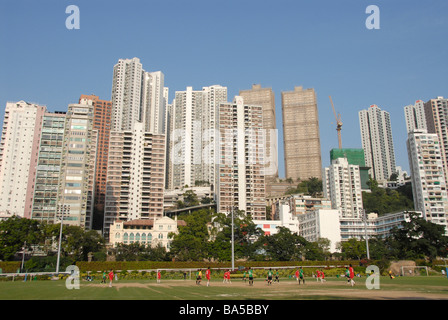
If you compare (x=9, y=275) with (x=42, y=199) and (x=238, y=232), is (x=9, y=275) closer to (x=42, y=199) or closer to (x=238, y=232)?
(x=238, y=232)

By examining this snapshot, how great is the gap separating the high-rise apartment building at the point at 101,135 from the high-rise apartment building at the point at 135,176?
21.6 meters

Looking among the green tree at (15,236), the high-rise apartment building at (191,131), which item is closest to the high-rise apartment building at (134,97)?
the high-rise apartment building at (191,131)

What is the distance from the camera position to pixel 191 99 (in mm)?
191375

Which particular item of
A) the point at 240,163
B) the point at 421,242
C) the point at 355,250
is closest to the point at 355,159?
the point at 240,163

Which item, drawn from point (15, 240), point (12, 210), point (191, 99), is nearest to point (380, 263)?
point (15, 240)

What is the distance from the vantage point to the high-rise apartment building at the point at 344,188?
6038 inches

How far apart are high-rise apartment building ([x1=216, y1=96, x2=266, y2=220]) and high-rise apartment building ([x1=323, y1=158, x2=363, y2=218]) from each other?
3766 centimetres

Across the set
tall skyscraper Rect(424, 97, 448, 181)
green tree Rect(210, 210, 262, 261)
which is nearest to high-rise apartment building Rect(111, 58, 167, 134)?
green tree Rect(210, 210, 262, 261)

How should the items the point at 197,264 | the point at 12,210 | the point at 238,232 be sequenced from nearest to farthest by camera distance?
the point at 197,264
the point at 238,232
the point at 12,210

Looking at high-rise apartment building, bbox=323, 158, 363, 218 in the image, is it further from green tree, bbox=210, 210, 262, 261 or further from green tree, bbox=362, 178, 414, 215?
green tree, bbox=210, 210, 262, 261

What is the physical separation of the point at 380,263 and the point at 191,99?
150 m

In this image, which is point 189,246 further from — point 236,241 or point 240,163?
point 240,163

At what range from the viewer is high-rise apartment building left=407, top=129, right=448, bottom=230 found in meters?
129

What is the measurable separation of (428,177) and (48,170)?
410 ft
